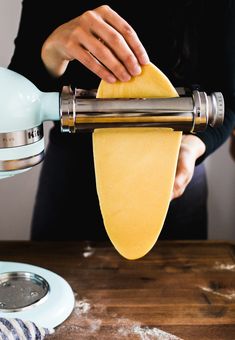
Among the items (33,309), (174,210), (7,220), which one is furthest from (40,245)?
(7,220)

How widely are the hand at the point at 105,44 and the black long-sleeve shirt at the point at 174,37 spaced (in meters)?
0.29

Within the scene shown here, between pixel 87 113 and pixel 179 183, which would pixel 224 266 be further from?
pixel 87 113

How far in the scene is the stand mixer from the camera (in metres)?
0.62

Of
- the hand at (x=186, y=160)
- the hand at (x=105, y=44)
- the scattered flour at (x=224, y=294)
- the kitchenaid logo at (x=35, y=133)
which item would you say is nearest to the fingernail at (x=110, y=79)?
the hand at (x=105, y=44)

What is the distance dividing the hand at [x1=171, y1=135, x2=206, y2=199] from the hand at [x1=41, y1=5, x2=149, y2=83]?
257 millimetres

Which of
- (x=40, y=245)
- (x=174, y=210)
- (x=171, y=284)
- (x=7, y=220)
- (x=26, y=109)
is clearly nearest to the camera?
(x=26, y=109)

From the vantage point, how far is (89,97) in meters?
0.64

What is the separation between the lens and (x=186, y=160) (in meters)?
0.88

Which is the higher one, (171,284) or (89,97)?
(89,97)

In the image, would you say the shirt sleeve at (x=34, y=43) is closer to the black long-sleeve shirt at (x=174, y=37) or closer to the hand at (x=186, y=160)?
the black long-sleeve shirt at (x=174, y=37)

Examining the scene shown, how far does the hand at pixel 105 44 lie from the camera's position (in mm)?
648

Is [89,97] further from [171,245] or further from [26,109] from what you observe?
[171,245]

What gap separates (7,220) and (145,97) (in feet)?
3.01

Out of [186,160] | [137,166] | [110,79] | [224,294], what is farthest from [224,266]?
[110,79]
